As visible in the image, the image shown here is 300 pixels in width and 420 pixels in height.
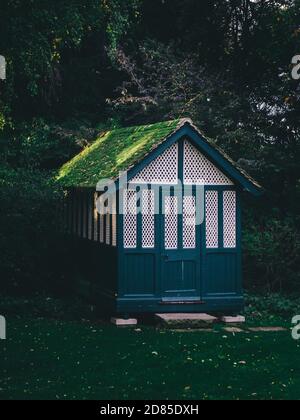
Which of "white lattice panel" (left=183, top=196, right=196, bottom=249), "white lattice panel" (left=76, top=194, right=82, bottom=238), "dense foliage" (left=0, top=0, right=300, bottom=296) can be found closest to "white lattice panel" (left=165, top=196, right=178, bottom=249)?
"white lattice panel" (left=183, top=196, right=196, bottom=249)

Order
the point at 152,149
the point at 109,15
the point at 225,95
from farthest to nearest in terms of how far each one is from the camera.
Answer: the point at 225,95 → the point at 109,15 → the point at 152,149

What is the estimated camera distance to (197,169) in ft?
64.5

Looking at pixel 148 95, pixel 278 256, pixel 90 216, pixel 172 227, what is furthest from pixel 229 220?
pixel 148 95

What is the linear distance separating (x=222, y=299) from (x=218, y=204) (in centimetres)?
228

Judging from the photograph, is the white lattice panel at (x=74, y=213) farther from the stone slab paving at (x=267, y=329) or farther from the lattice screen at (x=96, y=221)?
the stone slab paving at (x=267, y=329)

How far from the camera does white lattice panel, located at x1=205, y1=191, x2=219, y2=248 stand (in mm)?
19766

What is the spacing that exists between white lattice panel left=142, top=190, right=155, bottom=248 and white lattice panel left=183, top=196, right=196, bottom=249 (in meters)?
0.82

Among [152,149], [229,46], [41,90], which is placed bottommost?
[152,149]

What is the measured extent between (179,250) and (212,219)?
1.16m

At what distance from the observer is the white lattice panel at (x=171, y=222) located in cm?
1942

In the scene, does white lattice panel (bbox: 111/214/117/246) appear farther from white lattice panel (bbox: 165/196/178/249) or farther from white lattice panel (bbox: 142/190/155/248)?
white lattice panel (bbox: 165/196/178/249)

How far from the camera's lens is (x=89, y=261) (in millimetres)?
21531
